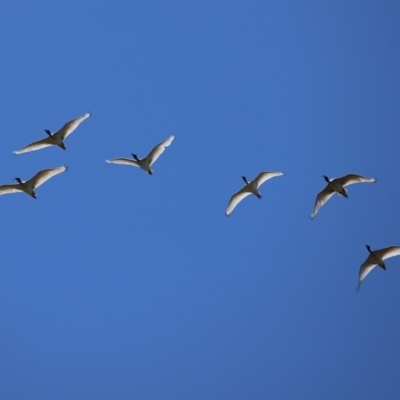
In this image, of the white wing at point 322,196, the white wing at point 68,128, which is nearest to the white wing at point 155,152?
the white wing at point 68,128

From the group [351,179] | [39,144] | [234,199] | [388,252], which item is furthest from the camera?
[234,199]

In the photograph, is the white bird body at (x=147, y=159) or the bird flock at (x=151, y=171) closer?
the bird flock at (x=151, y=171)

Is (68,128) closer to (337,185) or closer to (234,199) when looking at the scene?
(234,199)

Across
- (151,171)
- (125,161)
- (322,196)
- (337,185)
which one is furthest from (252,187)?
(125,161)

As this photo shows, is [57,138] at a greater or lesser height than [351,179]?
greater

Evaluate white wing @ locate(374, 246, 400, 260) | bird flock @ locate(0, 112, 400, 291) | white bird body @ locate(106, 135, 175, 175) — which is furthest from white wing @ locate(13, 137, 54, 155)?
white wing @ locate(374, 246, 400, 260)

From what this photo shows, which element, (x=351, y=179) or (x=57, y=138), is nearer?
(x=351, y=179)

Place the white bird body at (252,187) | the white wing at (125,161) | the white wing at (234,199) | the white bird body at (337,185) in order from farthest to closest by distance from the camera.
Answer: the white wing at (234,199), the white wing at (125,161), the white bird body at (252,187), the white bird body at (337,185)

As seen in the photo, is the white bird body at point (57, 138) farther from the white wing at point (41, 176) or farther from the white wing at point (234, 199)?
the white wing at point (234, 199)

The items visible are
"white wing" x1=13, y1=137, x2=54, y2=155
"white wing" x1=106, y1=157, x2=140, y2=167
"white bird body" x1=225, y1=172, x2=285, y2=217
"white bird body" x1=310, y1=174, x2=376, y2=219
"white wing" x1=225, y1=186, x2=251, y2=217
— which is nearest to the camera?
"white bird body" x1=310, y1=174, x2=376, y2=219

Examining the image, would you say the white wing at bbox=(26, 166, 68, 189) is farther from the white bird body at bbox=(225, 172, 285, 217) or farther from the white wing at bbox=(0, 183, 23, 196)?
the white bird body at bbox=(225, 172, 285, 217)

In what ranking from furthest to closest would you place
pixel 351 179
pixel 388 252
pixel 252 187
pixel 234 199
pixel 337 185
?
pixel 234 199 → pixel 252 187 → pixel 337 185 → pixel 351 179 → pixel 388 252

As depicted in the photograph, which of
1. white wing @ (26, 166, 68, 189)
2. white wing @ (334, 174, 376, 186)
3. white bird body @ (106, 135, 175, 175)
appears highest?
white wing @ (26, 166, 68, 189)

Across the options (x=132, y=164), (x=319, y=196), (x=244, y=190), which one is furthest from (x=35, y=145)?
(x=319, y=196)
